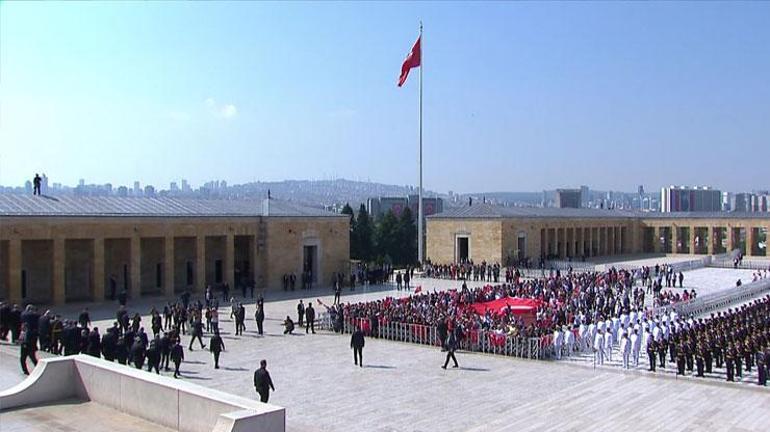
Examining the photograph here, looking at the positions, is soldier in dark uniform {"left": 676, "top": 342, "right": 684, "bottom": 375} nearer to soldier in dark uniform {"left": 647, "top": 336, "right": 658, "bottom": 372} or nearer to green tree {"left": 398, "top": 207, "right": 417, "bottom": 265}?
soldier in dark uniform {"left": 647, "top": 336, "right": 658, "bottom": 372}

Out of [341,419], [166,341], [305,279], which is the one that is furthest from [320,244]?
[341,419]

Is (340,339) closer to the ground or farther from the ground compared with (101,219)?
closer to the ground

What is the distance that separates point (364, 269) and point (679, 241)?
40.9 m

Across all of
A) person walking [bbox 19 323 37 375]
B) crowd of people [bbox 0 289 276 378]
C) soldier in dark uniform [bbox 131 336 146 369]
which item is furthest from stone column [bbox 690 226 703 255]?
person walking [bbox 19 323 37 375]

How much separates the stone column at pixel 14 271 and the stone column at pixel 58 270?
159cm

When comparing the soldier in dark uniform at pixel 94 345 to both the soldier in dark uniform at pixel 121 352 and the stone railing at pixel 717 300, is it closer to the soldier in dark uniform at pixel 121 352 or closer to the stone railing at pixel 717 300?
the soldier in dark uniform at pixel 121 352

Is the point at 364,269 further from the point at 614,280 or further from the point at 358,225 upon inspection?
the point at 358,225

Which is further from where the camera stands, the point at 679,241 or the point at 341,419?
the point at 679,241

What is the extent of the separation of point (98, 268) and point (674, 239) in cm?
5597

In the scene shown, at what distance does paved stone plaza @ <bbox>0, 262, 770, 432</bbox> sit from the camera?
1407 centimetres

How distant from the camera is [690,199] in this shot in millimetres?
182875

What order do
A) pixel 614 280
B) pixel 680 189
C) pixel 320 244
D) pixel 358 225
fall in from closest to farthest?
pixel 614 280, pixel 320 244, pixel 358 225, pixel 680 189

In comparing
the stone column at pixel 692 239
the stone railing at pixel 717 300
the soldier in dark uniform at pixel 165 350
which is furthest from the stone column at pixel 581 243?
the soldier in dark uniform at pixel 165 350

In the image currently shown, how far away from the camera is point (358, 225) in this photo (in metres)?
69.2
